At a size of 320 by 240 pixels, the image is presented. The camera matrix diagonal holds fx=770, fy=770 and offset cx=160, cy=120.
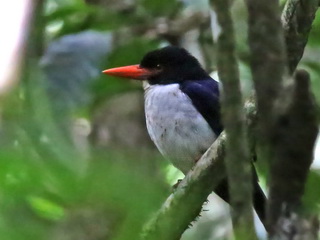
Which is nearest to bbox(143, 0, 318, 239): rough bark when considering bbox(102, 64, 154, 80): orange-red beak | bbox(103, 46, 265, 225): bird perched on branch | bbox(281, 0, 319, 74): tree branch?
bbox(281, 0, 319, 74): tree branch

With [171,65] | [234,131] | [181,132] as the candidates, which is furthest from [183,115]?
[234,131]

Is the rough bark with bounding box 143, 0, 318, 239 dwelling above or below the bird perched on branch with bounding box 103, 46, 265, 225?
above

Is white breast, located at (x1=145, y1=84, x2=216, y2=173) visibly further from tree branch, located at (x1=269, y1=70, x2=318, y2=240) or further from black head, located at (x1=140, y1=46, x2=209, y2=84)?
tree branch, located at (x1=269, y1=70, x2=318, y2=240)

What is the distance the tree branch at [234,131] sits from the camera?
0.87m

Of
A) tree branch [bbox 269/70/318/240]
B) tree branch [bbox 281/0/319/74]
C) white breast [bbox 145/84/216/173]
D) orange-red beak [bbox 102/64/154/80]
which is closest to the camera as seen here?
tree branch [bbox 269/70/318/240]

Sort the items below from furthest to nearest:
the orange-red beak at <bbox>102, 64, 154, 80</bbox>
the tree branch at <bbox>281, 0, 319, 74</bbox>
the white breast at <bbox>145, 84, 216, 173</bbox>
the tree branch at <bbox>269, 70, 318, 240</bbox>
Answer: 1. the orange-red beak at <bbox>102, 64, 154, 80</bbox>
2. the white breast at <bbox>145, 84, 216, 173</bbox>
3. the tree branch at <bbox>281, 0, 319, 74</bbox>
4. the tree branch at <bbox>269, 70, 318, 240</bbox>

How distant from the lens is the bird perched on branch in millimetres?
3160

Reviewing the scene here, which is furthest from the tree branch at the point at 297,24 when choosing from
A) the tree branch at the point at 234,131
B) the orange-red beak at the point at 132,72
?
the orange-red beak at the point at 132,72

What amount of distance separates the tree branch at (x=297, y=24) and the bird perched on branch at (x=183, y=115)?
4.64ft

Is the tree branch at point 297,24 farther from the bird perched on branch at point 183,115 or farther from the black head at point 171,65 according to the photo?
the black head at point 171,65

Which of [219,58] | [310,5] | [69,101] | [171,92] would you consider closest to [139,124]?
[171,92]

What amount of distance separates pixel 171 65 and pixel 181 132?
57 cm

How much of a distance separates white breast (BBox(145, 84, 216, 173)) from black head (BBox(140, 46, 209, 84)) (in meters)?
0.36

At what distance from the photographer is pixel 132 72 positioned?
142 inches
